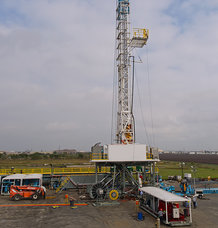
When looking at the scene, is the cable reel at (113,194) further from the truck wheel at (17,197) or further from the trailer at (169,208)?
the truck wheel at (17,197)

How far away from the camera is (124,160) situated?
25328 millimetres

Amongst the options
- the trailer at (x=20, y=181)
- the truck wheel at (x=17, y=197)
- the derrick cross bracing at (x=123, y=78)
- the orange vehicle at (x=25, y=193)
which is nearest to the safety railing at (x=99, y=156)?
the derrick cross bracing at (x=123, y=78)

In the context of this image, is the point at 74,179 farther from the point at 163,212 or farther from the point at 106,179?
the point at 163,212

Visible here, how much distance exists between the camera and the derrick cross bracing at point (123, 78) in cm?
2781

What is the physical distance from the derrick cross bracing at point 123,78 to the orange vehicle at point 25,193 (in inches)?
463

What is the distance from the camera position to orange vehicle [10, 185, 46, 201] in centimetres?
2472

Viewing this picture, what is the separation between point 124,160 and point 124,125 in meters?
4.95

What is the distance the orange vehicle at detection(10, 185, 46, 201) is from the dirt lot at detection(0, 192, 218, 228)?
141cm

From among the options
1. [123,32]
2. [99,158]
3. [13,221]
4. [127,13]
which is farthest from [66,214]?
[127,13]

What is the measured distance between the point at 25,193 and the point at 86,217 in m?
10.6

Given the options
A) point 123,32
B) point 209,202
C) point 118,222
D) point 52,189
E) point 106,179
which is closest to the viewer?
point 118,222

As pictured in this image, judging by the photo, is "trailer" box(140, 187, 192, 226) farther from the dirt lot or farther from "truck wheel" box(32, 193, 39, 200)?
"truck wheel" box(32, 193, 39, 200)

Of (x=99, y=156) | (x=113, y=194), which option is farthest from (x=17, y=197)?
(x=113, y=194)

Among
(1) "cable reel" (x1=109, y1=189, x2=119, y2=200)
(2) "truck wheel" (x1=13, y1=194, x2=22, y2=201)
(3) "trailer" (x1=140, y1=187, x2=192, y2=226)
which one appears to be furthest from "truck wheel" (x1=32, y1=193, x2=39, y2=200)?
Answer: (3) "trailer" (x1=140, y1=187, x2=192, y2=226)
